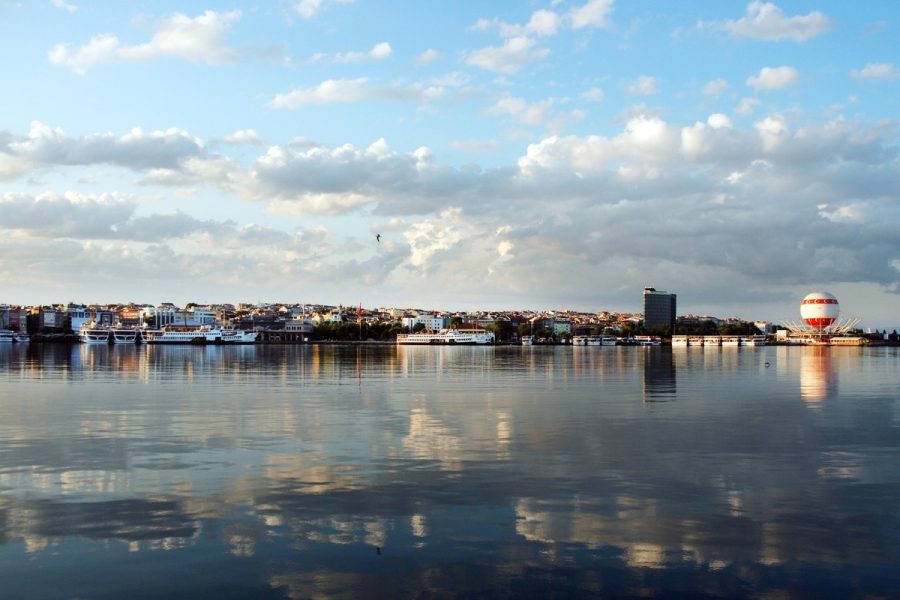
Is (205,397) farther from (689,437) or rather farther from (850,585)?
(850,585)

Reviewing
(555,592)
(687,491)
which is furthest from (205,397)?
(555,592)

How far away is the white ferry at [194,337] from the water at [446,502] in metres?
145

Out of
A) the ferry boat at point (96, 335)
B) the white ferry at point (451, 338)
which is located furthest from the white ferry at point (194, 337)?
the white ferry at point (451, 338)

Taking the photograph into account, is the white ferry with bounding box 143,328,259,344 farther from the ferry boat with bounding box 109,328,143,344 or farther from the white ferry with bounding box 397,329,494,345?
the white ferry with bounding box 397,329,494,345

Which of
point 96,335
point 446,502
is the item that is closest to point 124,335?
point 96,335

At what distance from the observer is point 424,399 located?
113ft

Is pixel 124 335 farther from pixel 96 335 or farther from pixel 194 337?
pixel 194 337

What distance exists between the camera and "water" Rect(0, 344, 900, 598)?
10.6 meters

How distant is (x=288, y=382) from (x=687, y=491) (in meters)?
32.2

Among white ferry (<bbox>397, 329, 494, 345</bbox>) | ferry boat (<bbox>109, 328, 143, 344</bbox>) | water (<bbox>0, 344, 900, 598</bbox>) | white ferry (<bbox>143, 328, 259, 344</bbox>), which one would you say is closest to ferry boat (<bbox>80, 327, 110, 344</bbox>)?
ferry boat (<bbox>109, 328, 143, 344</bbox>)

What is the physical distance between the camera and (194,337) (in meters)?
172

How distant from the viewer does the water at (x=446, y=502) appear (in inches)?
416

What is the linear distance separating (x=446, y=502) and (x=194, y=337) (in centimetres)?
16589

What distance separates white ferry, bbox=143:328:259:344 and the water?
144981mm
